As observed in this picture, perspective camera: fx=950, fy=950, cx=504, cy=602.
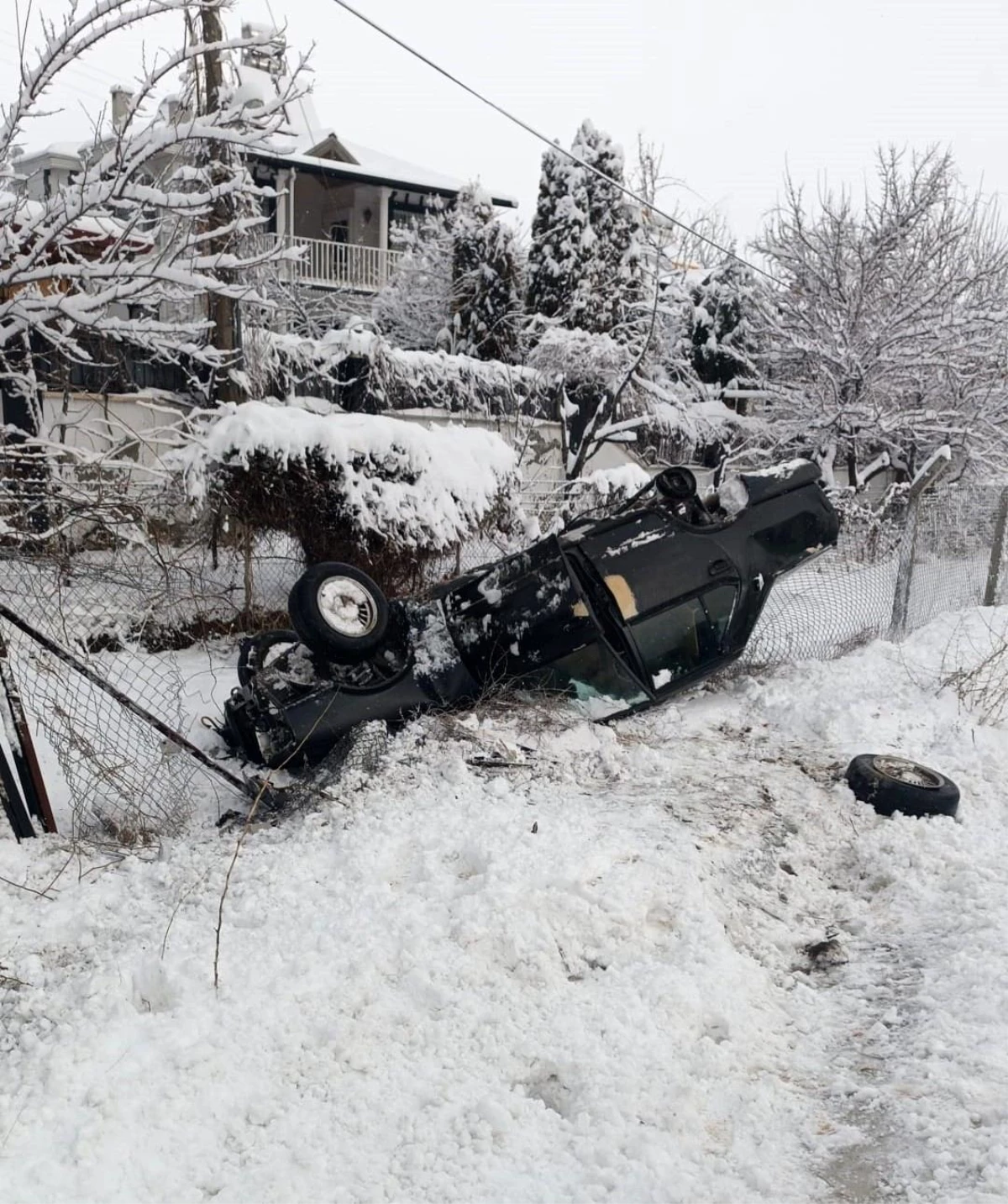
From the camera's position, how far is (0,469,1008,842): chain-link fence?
14.3 feet

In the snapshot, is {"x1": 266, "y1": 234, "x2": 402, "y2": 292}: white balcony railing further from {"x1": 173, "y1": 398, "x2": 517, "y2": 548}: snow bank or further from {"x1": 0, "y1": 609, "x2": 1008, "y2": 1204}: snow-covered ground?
{"x1": 0, "y1": 609, "x2": 1008, "y2": 1204}: snow-covered ground

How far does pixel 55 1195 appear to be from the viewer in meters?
2.38

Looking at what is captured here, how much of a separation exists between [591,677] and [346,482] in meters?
3.14

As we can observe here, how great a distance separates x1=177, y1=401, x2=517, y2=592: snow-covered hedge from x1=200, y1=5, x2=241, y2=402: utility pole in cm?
286

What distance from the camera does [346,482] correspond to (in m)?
7.62

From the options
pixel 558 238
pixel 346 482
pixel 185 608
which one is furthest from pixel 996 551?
pixel 558 238

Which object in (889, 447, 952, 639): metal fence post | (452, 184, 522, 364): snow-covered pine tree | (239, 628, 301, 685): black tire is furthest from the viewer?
(452, 184, 522, 364): snow-covered pine tree

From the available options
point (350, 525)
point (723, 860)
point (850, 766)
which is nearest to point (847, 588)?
point (850, 766)

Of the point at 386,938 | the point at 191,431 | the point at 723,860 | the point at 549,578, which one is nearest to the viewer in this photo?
the point at 386,938

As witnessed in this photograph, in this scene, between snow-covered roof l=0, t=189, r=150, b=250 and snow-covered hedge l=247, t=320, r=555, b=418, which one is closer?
snow-covered roof l=0, t=189, r=150, b=250

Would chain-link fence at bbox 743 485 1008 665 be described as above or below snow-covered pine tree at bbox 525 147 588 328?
below

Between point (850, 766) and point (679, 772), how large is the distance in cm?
95

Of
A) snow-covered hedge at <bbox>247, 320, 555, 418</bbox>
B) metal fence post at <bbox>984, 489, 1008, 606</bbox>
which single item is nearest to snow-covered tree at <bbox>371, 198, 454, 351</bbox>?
snow-covered hedge at <bbox>247, 320, 555, 418</bbox>

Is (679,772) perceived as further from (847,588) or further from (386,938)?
(847,588)
